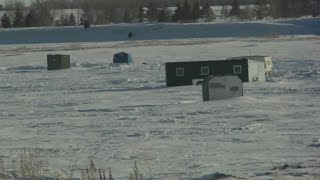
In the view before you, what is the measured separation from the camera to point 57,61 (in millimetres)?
41188

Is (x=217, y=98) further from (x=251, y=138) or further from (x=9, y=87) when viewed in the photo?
(x=9, y=87)

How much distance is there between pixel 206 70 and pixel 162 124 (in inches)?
449

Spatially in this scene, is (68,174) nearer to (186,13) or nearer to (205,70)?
(205,70)

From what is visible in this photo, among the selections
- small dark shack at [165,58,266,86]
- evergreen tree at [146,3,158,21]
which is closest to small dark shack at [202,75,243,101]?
small dark shack at [165,58,266,86]

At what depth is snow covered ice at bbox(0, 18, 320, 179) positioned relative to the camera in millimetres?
11797

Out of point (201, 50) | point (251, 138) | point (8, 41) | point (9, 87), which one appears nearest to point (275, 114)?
point (251, 138)

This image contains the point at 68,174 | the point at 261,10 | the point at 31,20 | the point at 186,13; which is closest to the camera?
the point at 68,174

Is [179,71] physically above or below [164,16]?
below

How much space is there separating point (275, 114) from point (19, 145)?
670cm

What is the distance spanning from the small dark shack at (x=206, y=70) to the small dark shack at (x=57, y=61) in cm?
1389

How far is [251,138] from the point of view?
14.2 meters

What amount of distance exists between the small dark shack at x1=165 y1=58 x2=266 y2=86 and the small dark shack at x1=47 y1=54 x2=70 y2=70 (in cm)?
1389

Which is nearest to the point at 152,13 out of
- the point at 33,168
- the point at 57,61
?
the point at 57,61

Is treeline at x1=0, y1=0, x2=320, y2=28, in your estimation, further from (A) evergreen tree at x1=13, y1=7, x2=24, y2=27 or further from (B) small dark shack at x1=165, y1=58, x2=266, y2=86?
(B) small dark shack at x1=165, y1=58, x2=266, y2=86
